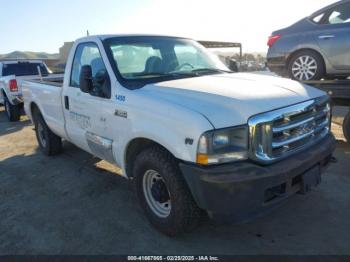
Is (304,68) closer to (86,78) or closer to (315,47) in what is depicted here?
(315,47)

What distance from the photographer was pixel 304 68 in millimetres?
6312

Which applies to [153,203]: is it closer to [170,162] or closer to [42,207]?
[170,162]

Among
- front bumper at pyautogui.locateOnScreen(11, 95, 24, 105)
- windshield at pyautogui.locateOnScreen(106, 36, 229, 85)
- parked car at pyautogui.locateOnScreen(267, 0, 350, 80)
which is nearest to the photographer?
windshield at pyautogui.locateOnScreen(106, 36, 229, 85)

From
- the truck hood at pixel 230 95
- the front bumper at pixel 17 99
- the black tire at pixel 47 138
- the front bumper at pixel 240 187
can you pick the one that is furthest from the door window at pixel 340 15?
the front bumper at pixel 17 99

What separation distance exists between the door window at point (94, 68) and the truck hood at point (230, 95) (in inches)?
23.3

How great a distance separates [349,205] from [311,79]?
3.06 m

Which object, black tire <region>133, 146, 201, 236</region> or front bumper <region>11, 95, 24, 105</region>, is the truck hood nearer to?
black tire <region>133, 146, 201, 236</region>

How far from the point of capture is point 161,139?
9.66ft

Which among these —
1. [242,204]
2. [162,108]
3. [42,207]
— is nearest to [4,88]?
[42,207]

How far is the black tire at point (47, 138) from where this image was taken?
605cm

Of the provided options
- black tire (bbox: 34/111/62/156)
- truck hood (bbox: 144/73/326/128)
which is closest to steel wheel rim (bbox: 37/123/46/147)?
black tire (bbox: 34/111/62/156)

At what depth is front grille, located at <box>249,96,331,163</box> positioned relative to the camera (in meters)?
2.70

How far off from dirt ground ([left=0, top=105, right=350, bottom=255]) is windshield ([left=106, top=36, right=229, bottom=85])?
159cm

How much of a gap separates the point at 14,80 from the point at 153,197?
25.9ft
